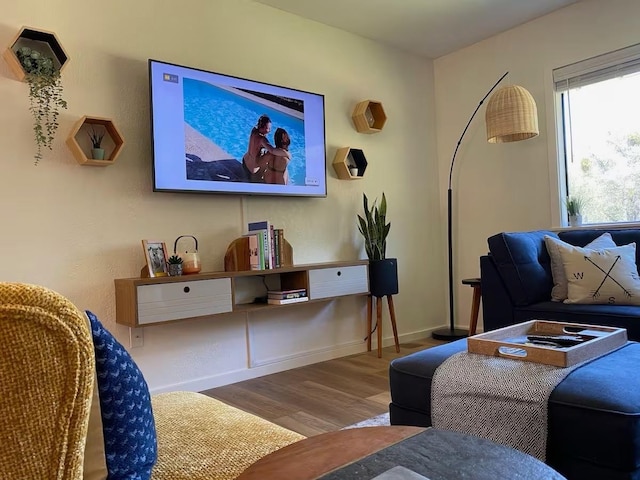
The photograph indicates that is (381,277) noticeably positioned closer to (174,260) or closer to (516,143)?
(174,260)

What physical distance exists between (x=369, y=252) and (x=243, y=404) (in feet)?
5.04

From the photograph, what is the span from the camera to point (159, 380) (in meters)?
2.84

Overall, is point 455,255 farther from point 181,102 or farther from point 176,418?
point 176,418

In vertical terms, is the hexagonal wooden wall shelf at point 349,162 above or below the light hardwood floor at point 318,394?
above

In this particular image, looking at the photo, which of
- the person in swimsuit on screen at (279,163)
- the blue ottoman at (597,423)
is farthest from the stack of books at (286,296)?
the blue ottoman at (597,423)

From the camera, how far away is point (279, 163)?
3316 millimetres

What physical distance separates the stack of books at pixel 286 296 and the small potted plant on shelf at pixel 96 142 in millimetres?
1270

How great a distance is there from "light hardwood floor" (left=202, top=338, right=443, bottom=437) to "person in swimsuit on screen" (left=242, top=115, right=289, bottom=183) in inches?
51.6

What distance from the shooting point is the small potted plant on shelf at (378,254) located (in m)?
3.59

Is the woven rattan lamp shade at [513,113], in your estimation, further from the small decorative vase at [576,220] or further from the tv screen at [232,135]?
the tv screen at [232,135]

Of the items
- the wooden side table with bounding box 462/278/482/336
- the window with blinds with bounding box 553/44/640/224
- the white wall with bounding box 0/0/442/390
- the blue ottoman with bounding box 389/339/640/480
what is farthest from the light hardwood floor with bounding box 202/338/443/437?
the window with blinds with bounding box 553/44/640/224

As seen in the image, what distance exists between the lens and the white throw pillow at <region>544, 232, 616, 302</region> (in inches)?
113

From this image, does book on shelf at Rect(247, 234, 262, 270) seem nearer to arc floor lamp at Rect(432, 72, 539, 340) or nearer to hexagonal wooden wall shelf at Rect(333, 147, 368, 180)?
hexagonal wooden wall shelf at Rect(333, 147, 368, 180)

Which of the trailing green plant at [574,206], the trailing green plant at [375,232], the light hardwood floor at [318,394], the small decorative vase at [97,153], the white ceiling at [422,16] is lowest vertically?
the light hardwood floor at [318,394]
